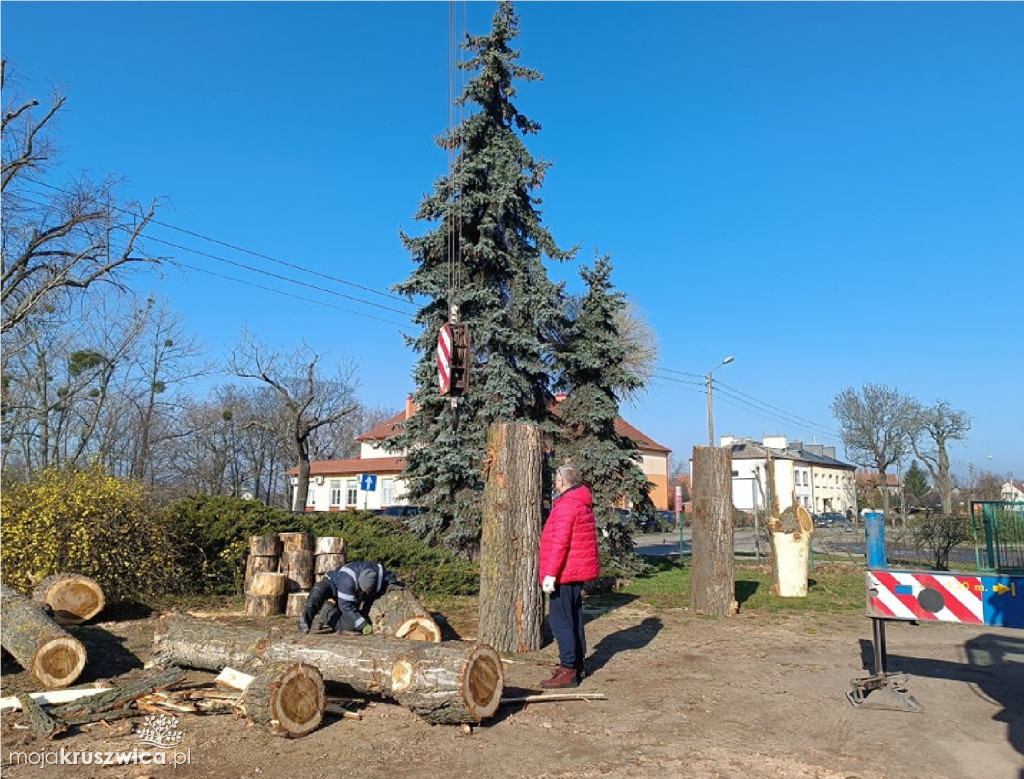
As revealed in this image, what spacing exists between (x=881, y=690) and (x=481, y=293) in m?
12.4

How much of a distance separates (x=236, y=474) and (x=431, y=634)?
55.1 meters

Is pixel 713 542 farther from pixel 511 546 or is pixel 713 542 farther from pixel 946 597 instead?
pixel 946 597

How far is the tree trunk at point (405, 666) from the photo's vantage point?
538 centimetres

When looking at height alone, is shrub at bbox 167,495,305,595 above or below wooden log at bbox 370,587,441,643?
above

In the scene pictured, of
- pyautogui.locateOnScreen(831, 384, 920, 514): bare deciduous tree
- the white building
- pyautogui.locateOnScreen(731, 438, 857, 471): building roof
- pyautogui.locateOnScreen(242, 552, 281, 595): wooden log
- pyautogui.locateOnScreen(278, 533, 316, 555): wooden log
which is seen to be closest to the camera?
pyautogui.locateOnScreen(242, 552, 281, 595): wooden log

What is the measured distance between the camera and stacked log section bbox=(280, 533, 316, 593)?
11523 mm

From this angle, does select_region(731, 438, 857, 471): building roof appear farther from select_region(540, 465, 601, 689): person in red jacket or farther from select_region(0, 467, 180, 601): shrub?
select_region(540, 465, 601, 689): person in red jacket

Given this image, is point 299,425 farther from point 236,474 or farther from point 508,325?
point 236,474

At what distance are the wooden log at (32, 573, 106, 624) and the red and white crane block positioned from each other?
9.02 meters

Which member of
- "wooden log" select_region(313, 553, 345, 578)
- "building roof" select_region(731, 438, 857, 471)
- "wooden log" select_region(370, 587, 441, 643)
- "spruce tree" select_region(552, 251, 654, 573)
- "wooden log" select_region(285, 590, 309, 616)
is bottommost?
"wooden log" select_region(285, 590, 309, 616)

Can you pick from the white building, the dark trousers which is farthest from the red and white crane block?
the white building

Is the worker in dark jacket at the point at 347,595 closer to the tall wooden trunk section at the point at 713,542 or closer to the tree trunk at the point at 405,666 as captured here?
the tree trunk at the point at 405,666

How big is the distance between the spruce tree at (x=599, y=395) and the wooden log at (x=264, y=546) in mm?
7956

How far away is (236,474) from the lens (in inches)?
2308
